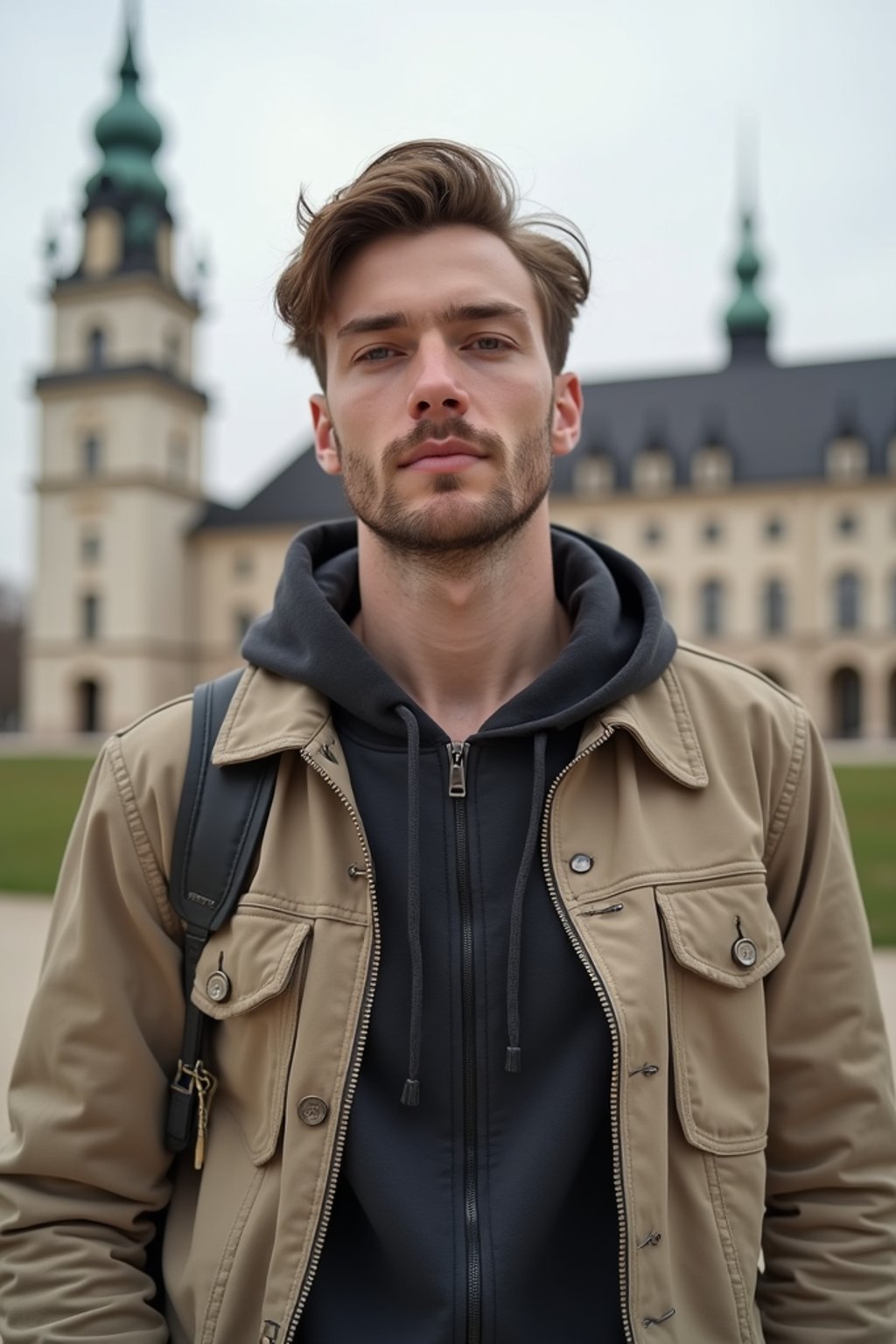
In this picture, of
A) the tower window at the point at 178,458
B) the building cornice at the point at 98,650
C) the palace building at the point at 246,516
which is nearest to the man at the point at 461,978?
the palace building at the point at 246,516

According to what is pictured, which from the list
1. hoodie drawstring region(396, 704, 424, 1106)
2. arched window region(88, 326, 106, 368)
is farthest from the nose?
arched window region(88, 326, 106, 368)

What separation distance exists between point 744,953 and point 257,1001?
84 centimetres

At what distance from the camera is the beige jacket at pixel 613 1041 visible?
6.38 ft

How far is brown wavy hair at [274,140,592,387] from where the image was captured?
2230mm

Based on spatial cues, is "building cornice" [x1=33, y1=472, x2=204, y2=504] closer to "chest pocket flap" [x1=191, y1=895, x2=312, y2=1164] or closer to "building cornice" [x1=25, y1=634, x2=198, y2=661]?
"building cornice" [x1=25, y1=634, x2=198, y2=661]

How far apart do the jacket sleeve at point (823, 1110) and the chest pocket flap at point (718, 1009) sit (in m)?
0.08

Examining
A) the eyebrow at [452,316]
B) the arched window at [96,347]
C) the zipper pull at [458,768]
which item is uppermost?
the arched window at [96,347]

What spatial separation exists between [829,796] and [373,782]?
0.86 meters

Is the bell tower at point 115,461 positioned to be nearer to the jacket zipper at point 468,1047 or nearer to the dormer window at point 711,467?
the dormer window at point 711,467

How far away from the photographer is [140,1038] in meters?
2.07

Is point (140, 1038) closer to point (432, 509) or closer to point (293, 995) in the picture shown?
point (293, 995)

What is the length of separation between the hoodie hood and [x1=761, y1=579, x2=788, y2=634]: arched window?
1767 inches

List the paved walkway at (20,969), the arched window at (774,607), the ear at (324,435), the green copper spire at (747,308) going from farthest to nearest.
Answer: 1. the green copper spire at (747,308)
2. the arched window at (774,607)
3. the paved walkway at (20,969)
4. the ear at (324,435)

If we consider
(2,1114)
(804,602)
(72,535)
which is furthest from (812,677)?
(2,1114)
